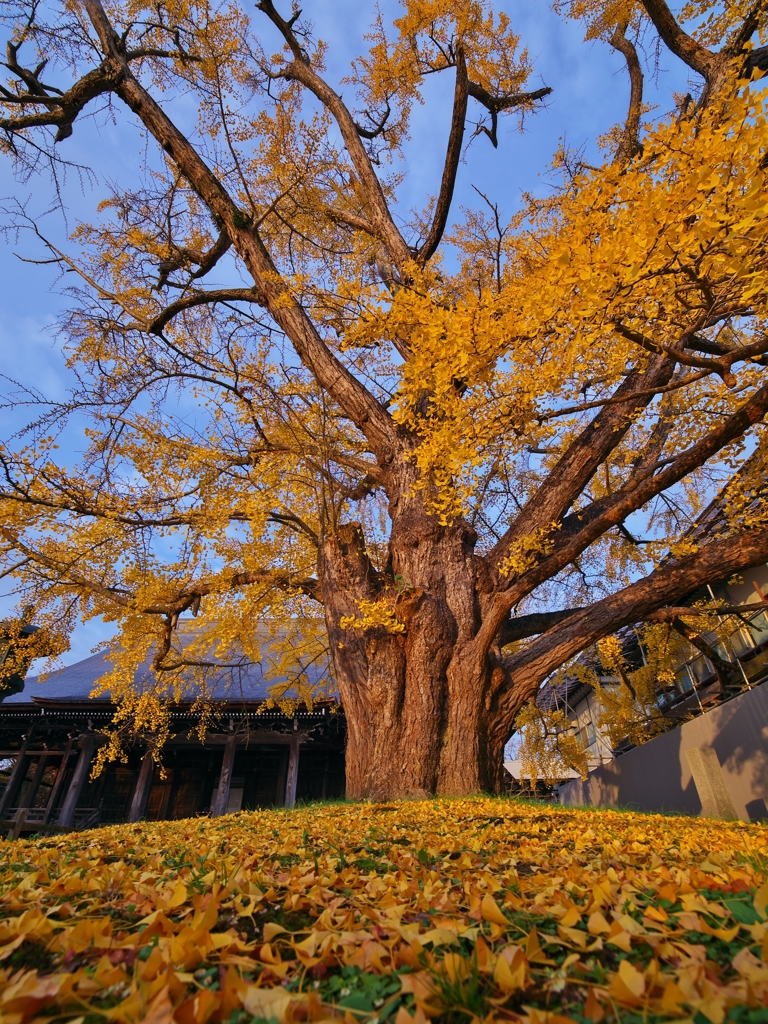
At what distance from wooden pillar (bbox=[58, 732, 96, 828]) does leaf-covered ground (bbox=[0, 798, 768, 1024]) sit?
37.4ft

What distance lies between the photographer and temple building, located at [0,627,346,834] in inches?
444

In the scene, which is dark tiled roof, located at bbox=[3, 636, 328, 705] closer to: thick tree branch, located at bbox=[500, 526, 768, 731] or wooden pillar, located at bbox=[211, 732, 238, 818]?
wooden pillar, located at bbox=[211, 732, 238, 818]

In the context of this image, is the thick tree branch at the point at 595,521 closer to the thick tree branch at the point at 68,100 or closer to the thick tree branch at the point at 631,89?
the thick tree branch at the point at 631,89

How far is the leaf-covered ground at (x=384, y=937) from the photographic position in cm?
86

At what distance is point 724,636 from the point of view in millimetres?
8539

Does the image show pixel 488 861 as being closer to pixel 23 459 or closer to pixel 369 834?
pixel 369 834

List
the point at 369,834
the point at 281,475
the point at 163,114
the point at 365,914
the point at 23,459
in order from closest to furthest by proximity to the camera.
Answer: the point at 365,914
the point at 369,834
the point at 23,459
the point at 163,114
the point at 281,475

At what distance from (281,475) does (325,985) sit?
684 cm

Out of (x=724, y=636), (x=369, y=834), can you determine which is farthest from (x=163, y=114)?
(x=724, y=636)

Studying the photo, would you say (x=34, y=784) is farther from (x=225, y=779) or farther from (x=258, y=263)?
(x=258, y=263)

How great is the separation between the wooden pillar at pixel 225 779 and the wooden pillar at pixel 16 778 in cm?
471

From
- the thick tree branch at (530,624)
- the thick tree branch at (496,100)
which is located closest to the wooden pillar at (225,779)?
the thick tree branch at (530,624)

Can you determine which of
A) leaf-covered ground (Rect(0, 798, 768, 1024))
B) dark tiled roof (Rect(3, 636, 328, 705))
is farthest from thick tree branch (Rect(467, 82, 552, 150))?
dark tiled roof (Rect(3, 636, 328, 705))

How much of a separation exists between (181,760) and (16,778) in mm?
3646
